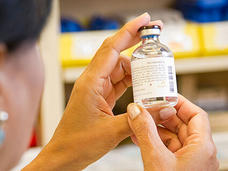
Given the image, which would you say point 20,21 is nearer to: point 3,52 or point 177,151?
point 3,52

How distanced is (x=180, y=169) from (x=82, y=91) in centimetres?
27

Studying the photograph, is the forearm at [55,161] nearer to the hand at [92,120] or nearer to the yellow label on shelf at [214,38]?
the hand at [92,120]

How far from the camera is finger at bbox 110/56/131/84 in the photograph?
105 cm

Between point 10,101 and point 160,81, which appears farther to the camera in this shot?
point 160,81

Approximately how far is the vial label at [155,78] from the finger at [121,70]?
0.19 m

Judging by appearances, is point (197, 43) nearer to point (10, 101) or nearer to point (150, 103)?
point (150, 103)

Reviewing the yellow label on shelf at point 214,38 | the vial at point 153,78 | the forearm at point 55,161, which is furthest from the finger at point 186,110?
the yellow label on shelf at point 214,38

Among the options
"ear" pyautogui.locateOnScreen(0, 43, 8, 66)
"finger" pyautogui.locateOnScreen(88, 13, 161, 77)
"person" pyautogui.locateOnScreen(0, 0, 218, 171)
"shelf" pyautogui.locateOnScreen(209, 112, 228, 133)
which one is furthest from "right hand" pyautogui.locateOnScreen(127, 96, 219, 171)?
→ "shelf" pyautogui.locateOnScreen(209, 112, 228, 133)

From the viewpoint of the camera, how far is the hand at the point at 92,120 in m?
0.95

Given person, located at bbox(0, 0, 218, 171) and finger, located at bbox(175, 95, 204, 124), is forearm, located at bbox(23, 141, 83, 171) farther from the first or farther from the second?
finger, located at bbox(175, 95, 204, 124)

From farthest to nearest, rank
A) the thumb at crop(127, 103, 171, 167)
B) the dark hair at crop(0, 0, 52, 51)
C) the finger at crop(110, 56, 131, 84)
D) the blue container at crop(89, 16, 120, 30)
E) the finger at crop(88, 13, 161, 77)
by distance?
1. the blue container at crop(89, 16, 120, 30)
2. the finger at crop(110, 56, 131, 84)
3. the finger at crop(88, 13, 161, 77)
4. the thumb at crop(127, 103, 171, 167)
5. the dark hair at crop(0, 0, 52, 51)

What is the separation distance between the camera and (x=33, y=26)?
1.77 feet

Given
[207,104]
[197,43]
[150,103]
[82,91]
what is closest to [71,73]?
[197,43]

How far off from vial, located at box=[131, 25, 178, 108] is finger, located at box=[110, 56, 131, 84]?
163mm
